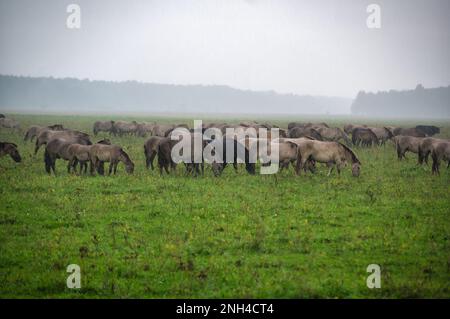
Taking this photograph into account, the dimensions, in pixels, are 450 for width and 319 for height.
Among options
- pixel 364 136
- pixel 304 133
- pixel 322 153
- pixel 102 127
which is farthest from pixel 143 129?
pixel 322 153

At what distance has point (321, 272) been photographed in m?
8.84

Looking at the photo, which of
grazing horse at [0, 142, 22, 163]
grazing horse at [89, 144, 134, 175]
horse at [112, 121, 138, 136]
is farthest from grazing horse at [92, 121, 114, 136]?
grazing horse at [89, 144, 134, 175]

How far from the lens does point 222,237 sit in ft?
35.9

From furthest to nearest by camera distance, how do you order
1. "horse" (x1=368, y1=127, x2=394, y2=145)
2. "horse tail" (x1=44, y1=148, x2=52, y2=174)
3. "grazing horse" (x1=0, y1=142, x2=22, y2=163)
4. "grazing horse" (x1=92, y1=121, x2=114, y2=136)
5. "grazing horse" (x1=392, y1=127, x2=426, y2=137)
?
"grazing horse" (x1=92, y1=121, x2=114, y2=136), "horse" (x1=368, y1=127, x2=394, y2=145), "grazing horse" (x1=392, y1=127, x2=426, y2=137), "grazing horse" (x1=0, y1=142, x2=22, y2=163), "horse tail" (x1=44, y1=148, x2=52, y2=174)

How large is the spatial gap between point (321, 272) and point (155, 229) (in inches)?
174

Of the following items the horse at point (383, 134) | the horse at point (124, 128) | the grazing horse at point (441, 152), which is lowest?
the grazing horse at point (441, 152)

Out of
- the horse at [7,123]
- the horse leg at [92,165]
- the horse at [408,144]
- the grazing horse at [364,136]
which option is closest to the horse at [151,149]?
the horse leg at [92,165]

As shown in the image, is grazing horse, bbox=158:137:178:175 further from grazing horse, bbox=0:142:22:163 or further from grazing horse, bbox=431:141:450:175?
grazing horse, bbox=431:141:450:175

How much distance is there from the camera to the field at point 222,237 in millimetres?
8289

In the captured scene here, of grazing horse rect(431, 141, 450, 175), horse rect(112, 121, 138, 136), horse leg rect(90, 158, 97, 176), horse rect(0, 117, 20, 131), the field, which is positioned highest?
horse rect(0, 117, 20, 131)

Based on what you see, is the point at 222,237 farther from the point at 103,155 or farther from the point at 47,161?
the point at 47,161

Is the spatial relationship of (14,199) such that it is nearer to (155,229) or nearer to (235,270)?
(155,229)

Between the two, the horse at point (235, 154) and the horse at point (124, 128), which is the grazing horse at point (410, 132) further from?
the horse at point (124, 128)

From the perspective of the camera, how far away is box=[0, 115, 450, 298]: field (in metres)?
8.29
